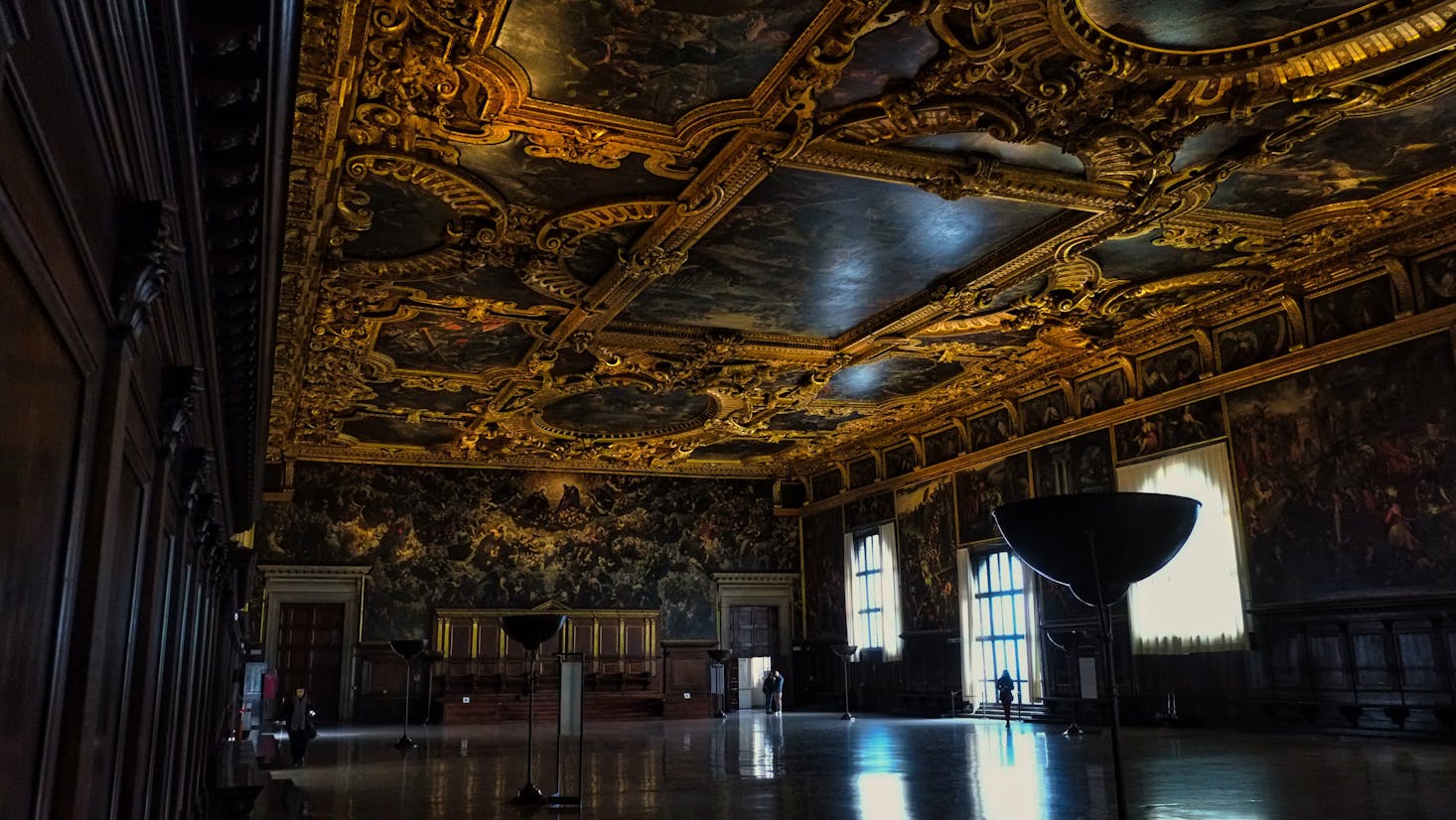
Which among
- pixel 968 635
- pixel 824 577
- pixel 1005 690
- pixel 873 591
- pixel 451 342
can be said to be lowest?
pixel 1005 690

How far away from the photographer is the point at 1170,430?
17.5 metres

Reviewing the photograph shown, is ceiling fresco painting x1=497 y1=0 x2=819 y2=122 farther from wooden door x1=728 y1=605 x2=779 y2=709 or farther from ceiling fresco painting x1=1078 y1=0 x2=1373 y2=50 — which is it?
wooden door x1=728 y1=605 x2=779 y2=709

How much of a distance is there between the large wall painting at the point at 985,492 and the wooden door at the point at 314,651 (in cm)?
1520

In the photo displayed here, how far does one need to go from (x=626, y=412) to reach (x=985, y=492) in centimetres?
790

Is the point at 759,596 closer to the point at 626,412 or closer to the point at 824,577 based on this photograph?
the point at 824,577

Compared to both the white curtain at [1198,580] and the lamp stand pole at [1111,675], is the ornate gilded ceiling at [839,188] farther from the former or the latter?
A: the lamp stand pole at [1111,675]

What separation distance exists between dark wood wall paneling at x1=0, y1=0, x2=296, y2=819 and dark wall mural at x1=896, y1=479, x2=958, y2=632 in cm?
2014

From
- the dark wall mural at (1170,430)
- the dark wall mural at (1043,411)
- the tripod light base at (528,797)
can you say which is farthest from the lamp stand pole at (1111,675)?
the dark wall mural at (1043,411)

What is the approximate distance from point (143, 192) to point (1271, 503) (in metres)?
16.0

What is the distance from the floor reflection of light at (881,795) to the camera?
7.40 meters

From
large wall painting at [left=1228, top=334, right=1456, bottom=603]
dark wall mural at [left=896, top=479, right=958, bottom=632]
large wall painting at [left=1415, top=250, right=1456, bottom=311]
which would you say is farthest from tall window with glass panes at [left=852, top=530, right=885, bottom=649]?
large wall painting at [left=1415, top=250, right=1456, bottom=311]

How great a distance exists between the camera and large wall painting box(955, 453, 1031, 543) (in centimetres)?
2108

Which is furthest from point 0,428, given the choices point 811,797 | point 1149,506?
point 811,797

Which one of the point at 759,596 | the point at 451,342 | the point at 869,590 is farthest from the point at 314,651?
the point at 869,590
